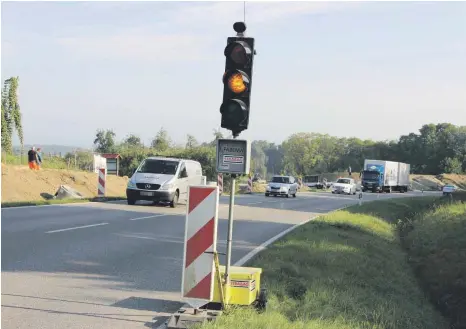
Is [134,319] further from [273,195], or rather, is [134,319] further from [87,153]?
[87,153]

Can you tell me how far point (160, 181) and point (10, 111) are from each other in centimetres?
1976

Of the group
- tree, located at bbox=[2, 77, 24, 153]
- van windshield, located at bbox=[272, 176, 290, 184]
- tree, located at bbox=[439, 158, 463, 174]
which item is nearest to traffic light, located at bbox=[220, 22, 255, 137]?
tree, located at bbox=[2, 77, 24, 153]

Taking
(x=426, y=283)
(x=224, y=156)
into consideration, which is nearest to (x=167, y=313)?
(x=224, y=156)

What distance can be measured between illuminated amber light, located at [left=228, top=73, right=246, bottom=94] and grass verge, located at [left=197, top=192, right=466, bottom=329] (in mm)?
2589

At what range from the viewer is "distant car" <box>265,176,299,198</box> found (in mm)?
42844

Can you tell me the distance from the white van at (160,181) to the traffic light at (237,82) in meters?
16.0

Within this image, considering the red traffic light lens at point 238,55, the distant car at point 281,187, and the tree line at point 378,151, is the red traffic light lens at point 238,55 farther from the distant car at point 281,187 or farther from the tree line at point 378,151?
the tree line at point 378,151

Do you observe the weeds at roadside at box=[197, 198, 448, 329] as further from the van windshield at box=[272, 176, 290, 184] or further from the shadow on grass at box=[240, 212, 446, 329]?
the van windshield at box=[272, 176, 290, 184]

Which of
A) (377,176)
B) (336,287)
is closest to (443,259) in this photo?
(336,287)

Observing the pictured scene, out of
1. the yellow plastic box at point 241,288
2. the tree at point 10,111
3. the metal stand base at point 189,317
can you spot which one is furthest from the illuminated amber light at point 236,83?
the tree at point 10,111

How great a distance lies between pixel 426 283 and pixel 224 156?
914 centimetres

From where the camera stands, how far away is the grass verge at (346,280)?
24.9ft

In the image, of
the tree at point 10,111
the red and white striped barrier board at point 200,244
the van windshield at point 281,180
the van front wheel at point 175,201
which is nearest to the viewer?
the red and white striped barrier board at point 200,244

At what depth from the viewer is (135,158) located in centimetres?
6456
